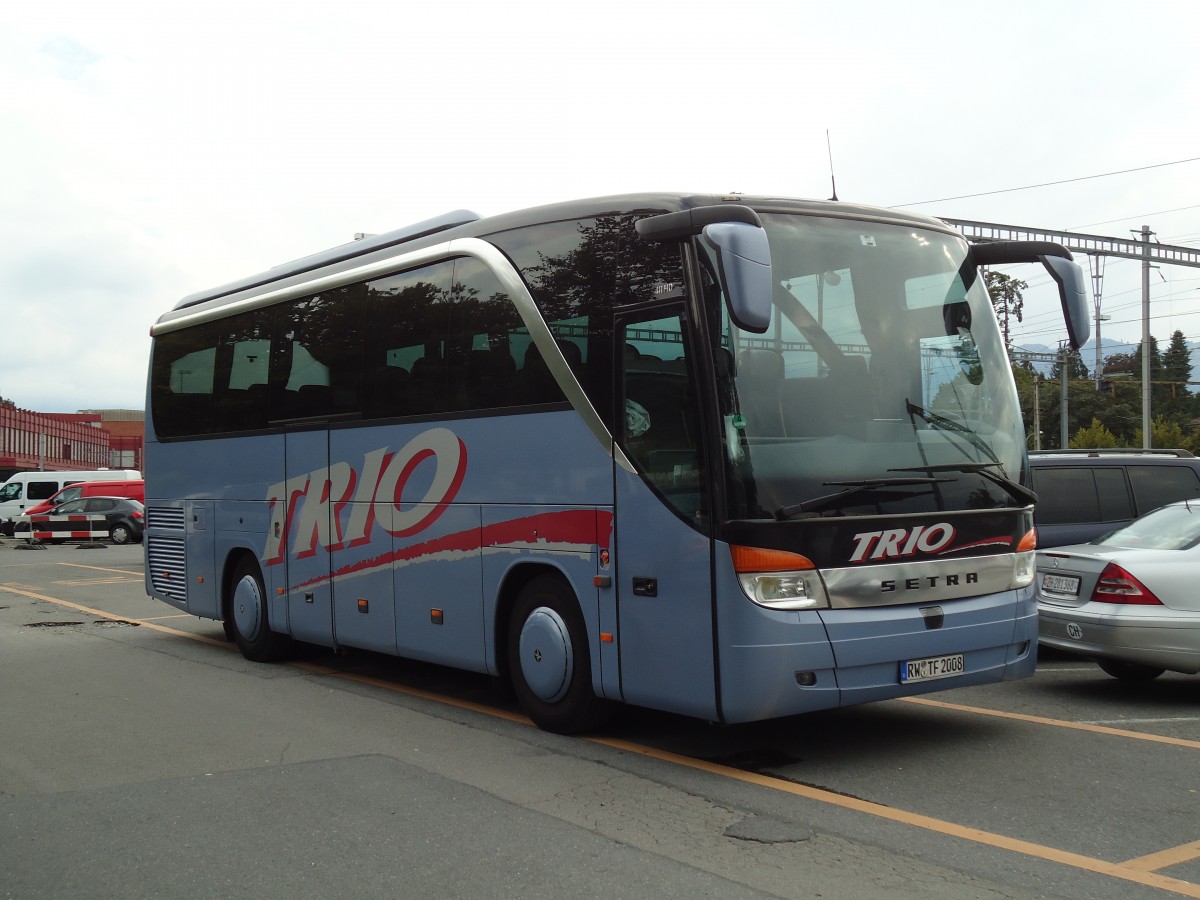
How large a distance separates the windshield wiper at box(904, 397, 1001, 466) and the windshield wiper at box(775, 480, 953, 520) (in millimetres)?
395

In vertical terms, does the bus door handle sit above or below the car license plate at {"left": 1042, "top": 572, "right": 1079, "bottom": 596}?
above

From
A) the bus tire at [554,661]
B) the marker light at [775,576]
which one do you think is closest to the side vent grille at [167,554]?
the bus tire at [554,661]

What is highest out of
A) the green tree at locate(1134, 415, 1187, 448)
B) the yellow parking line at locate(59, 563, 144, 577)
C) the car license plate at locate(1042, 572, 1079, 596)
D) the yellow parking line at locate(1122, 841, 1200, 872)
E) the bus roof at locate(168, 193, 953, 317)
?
the bus roof at locate(168, 193, 953, 317)

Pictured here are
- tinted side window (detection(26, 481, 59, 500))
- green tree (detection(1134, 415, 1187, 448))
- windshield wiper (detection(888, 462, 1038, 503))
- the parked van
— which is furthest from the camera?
green tree (detection(1134, 415, 1187, 448))

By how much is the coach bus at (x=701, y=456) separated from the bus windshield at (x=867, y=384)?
0.02 meters

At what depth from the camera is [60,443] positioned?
288ft

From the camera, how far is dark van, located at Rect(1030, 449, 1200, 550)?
1173 centimetres

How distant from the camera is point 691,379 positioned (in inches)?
271

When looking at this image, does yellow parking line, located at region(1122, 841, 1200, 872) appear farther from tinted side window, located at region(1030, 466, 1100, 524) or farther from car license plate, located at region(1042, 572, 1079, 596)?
tinted side window, located at region(1030, 466, 1100, 524)

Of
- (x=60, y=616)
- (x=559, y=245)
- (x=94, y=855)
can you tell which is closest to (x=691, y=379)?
(x=559, y=245)

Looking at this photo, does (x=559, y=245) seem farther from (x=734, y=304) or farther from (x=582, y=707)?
(x=582, y=707)

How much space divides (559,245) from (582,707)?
3024 mm

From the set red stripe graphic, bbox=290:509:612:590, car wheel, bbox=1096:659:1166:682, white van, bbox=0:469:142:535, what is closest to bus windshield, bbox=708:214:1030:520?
red stripe graphic, bbox=290:509:612:590

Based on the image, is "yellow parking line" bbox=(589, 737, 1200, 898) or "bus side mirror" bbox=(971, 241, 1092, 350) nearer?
"yellow parking line" bbox=(589, 737, 1200, 898)
